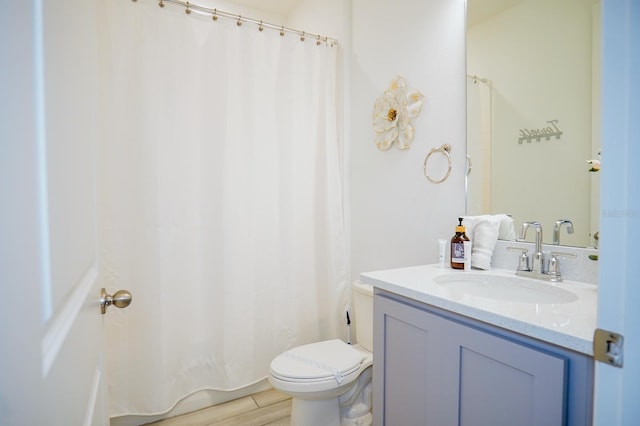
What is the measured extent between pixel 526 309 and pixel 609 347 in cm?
40

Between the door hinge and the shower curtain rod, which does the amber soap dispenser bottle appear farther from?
the shower curtain rod

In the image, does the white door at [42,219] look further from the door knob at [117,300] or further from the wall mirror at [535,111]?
the wall mirror at [535,111]

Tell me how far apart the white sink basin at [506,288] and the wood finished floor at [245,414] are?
1237 mm

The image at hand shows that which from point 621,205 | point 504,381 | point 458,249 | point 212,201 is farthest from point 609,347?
point 212,201

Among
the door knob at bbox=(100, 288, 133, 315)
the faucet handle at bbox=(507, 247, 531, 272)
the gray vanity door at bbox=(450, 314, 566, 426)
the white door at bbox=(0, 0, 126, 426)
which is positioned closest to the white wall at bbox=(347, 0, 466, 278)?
the faucet handle at bbox=(507, 247, 531, 272)

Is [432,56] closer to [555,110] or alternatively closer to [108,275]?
[555,110]

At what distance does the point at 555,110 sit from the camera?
1.29 m

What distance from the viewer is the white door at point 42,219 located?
288 mm

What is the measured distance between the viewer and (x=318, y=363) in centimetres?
161

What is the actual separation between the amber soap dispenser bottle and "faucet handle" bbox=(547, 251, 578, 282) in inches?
12.2

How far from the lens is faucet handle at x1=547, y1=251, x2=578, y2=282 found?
122 cm

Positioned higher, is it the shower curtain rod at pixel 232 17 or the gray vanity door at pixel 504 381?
the shower curtain rod at pixel 232 17

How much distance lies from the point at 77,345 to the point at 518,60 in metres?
1.72

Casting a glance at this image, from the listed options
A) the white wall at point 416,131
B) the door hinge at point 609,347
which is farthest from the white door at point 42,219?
the white wall at point 416,131
